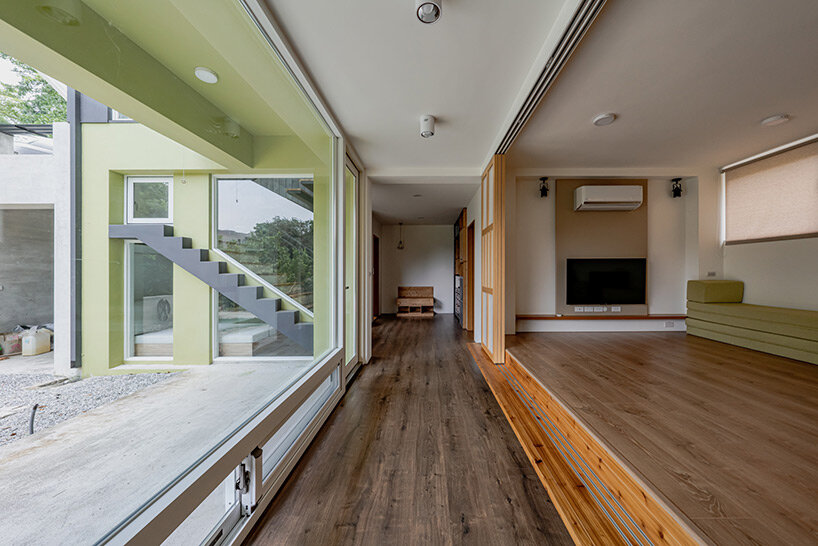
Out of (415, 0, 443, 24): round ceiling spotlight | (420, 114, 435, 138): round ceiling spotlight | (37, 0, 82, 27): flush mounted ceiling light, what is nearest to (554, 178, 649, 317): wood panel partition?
(420, 114, 435, 138): round ceiling spotlight

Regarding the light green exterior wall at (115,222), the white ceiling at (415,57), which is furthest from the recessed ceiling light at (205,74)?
the white ceiling at (415,57)

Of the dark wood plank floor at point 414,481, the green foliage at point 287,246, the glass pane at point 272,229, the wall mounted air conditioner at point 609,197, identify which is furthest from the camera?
the wall mounted air conditioner at point 609,197

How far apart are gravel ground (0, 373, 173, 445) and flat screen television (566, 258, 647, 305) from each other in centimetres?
462

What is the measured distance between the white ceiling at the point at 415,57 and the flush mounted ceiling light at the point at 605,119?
868 mm

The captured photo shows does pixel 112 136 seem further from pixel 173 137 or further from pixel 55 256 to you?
pixel 55 256

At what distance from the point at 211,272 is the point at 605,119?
3.31m

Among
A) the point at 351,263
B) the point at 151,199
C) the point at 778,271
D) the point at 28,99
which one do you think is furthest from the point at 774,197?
the point at 28,99

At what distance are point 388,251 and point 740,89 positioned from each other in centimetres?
628

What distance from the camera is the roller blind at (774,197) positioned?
3188mm

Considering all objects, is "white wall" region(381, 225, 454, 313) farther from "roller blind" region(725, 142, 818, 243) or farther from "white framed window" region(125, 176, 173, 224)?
"white framed window" region(125, 176, 173, 224)

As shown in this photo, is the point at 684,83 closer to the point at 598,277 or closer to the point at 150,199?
the point at 598,277

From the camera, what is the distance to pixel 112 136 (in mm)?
848

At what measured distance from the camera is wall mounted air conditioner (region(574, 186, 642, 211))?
154 inches

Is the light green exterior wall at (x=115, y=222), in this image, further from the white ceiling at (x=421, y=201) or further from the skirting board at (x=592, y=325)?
the skirting board at (x=592, y=325)
